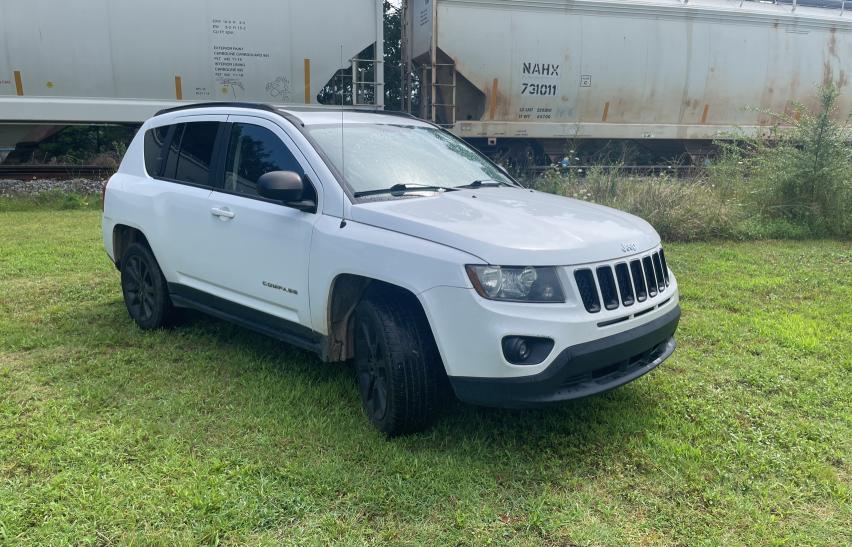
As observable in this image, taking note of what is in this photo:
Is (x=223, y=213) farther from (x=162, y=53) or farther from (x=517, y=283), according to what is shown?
(x=162, y=53)

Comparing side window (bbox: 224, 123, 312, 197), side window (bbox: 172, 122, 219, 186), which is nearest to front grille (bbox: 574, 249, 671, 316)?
side window (bbox: 224, 123, 312, 197)

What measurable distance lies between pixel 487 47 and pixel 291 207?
10.5 meters

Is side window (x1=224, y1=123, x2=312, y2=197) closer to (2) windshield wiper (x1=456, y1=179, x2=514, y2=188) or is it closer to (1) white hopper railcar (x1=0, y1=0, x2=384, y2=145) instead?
(2) windshield wiper (x1=456, y1=179, x2=514, y2=188)

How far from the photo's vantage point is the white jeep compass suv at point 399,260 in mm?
2889

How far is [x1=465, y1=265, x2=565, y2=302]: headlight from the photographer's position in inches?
113

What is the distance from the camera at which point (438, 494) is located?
9.27 feet

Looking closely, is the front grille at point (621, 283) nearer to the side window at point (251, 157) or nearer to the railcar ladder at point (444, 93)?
the side window at point (251, 157)

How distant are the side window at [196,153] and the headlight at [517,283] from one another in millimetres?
2355

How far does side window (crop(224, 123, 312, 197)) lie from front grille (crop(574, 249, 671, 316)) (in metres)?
1.83

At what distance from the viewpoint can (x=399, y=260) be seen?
10.1ft

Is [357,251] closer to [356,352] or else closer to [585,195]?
[356,352]

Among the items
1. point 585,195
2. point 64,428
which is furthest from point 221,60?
point 64,428

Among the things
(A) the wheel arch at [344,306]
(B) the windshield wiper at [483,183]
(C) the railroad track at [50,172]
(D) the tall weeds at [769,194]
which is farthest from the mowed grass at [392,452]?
(C) the railroad track at [50,172]

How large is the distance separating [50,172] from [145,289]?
999cm
